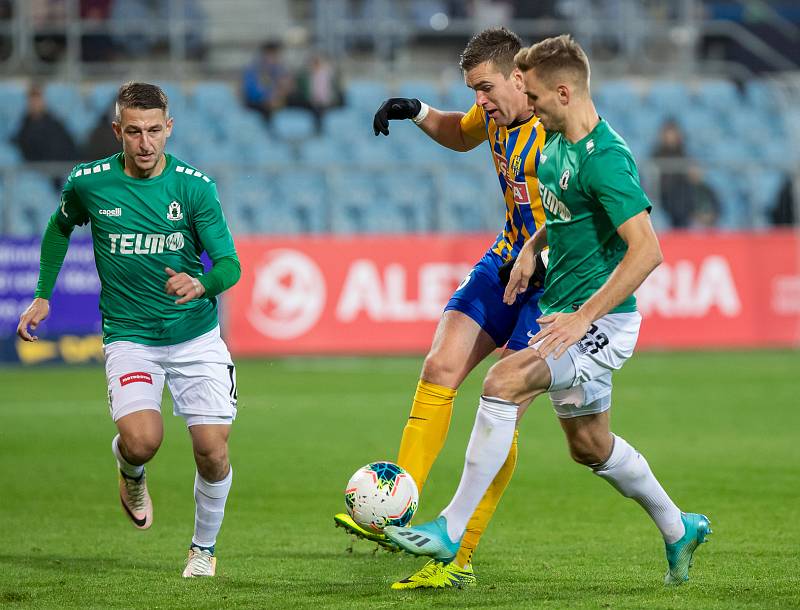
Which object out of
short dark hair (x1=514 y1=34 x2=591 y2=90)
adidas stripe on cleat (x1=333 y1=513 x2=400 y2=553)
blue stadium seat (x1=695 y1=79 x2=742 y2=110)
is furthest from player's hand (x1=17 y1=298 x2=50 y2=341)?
blue stadium seat (x1=695 y1=79 x2=742 y2=110)

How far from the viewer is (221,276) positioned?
236 inches

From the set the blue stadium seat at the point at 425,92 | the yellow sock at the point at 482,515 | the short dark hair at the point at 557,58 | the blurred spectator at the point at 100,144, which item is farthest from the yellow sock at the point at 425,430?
the blue stadium seat at the point at 425,92

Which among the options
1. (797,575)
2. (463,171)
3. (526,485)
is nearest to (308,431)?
(526,485)

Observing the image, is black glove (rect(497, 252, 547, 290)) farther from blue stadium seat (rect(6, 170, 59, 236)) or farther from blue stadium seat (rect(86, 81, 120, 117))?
blue stadium seat (rect(86, 81, 120, 117))

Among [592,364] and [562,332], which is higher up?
[562,332]

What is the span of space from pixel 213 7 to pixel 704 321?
31.5 ft

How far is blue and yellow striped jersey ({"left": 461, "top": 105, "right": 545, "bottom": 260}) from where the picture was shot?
6254 mm

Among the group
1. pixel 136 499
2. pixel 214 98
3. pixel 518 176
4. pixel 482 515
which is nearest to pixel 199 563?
pixel 136 499

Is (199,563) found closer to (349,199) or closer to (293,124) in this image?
(349,199)

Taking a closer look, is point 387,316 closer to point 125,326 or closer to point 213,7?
point 213,7

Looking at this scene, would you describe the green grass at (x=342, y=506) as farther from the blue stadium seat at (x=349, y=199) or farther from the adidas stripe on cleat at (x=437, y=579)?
the blue stadium seat at (x=349, y=199)

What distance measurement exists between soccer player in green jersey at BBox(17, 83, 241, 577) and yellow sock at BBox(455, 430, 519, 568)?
1.14 m

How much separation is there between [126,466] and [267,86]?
14.3 m

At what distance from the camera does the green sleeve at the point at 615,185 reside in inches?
207
